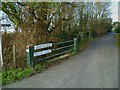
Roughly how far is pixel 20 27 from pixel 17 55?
260cm

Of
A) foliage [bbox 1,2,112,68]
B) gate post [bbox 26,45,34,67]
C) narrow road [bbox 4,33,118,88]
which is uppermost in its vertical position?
foliage [bbox 1,2,112,68]

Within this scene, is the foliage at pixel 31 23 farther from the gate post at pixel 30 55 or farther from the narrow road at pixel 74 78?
the narrow road at pixel 74 78

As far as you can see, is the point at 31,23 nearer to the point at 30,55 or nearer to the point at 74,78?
the point at 30,55

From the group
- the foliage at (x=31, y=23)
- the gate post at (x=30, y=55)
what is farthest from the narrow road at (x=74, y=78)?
the foliage at (x=31, y=23)

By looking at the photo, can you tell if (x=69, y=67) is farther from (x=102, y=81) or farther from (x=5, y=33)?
(x=5, y=33)

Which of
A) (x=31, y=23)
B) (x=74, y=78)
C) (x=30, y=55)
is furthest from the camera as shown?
(x=31, y=23)

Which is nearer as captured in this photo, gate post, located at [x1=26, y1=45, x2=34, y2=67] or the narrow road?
the narrow road

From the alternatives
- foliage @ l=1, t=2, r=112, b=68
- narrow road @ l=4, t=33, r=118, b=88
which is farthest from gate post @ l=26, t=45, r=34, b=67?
narrow road @ l=4, t=33, r=118, b=88

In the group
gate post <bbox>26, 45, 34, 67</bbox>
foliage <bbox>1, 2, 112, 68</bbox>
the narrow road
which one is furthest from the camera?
foliage <bbox>1, 2, 112, 68</bbox>

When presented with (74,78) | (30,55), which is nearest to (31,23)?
(30,55)

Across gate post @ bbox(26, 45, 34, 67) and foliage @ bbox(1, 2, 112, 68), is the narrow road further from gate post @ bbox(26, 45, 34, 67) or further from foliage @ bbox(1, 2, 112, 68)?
foliage @ bbox(1, 2, 112, 68)

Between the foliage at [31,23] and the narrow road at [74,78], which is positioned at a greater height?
the foliage at [31,23]

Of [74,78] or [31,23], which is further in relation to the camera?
[31,23]

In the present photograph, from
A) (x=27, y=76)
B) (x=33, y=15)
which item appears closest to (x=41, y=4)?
(x=33, y=15)
